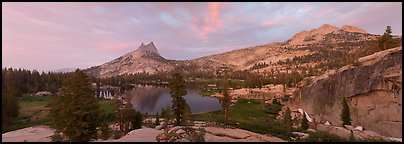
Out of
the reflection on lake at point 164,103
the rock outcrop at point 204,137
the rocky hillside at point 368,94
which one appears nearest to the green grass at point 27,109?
the rock outcrop at point 204,137

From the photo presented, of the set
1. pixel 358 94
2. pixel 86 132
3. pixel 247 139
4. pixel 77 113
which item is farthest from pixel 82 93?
pixel 358 94

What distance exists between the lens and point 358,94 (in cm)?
2686

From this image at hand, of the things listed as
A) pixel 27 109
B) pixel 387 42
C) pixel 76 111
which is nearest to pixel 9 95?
pixel 27 109

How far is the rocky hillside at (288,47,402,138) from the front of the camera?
21500mm

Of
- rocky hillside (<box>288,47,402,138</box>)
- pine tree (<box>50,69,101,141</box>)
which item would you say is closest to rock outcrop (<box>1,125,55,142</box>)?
pine tree (<box>50,69,101,141</box>)

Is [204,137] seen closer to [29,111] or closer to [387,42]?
[29,111]

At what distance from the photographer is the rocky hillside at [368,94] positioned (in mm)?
21500

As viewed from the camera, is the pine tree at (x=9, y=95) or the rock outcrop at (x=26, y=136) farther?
the rock outcrop at (x=26, y=136)

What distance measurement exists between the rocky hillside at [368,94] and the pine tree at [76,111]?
25310mm

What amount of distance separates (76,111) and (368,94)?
2825 centimetres

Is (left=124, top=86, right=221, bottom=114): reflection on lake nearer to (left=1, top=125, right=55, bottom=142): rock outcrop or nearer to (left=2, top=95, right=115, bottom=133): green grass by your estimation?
(left=2, top=95, right=115, bottom=133): green grass

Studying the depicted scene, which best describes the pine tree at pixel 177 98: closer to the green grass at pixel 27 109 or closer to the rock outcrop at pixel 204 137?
the rock outcrop at pixel 204 137

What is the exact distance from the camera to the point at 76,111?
15.2 metres

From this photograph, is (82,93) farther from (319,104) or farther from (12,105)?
(319,104)
